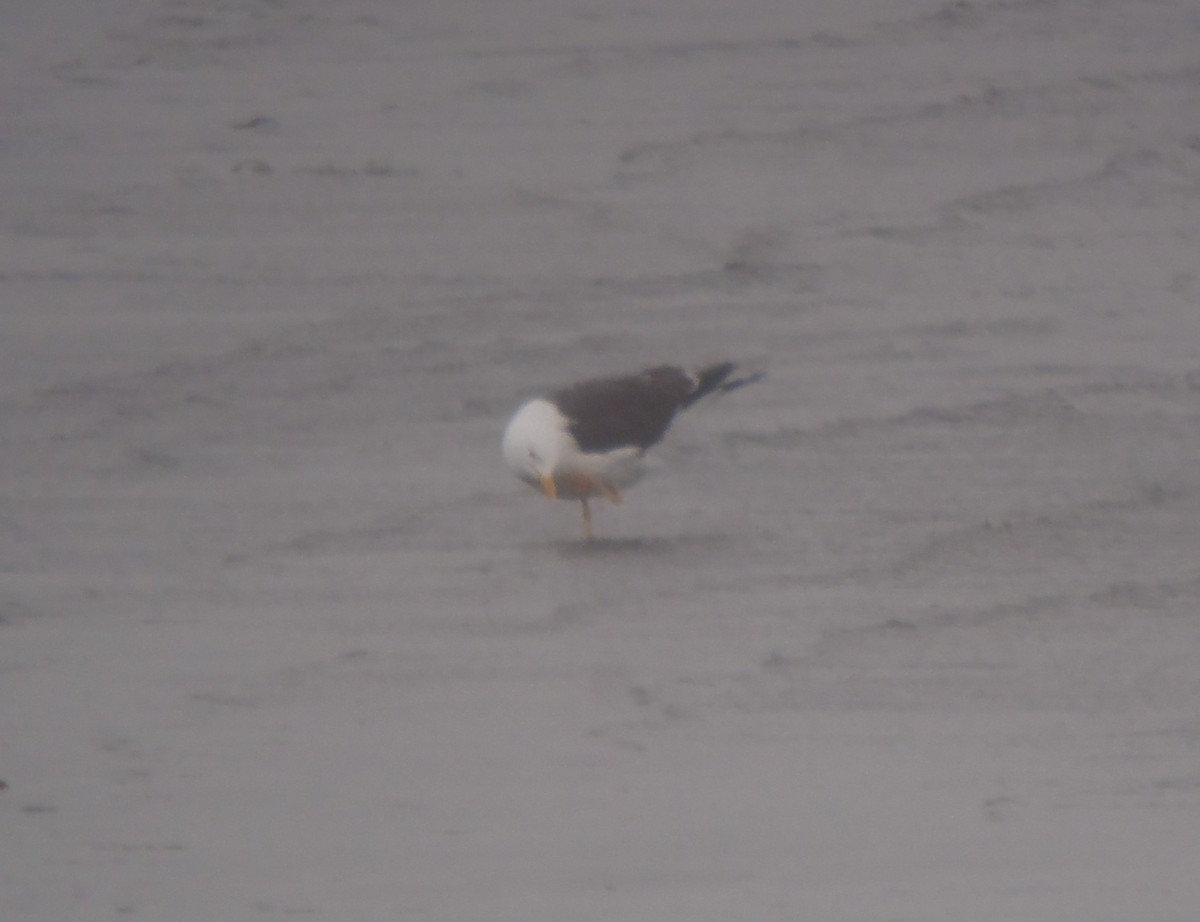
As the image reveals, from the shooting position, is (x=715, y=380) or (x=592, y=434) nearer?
(x=592, y=434)

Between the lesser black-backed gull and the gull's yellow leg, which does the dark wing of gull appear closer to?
the lesser black-backed gull

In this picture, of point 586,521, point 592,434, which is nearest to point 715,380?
point 592,434

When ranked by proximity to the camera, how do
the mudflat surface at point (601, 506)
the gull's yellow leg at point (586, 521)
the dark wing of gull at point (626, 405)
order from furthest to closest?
the dark wing of gull at point (626, 405)
the gull's yellow leg at point (586, 521)
the mudflat surface at point (601, 506)

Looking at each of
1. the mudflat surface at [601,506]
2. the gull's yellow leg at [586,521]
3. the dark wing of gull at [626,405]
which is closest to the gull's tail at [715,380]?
the dark wing of gull at [626,405]

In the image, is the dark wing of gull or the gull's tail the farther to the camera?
the gull's tail

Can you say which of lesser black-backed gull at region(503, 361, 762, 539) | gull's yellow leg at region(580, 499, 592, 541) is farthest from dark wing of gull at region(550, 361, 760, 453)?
gull's yellow leg at region(580, 499, 592, 541)

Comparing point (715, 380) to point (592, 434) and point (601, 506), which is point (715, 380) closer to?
point (601, 506)

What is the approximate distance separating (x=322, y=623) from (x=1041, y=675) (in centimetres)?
135

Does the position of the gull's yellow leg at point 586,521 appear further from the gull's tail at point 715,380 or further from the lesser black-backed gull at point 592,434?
the gull's tail at point 715,380

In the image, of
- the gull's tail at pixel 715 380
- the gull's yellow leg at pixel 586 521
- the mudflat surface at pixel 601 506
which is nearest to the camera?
the mudflat surface at pixel 601 506

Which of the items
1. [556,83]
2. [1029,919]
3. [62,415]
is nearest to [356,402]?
[62,415]

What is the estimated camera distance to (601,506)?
216 inches

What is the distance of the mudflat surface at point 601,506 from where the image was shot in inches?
131

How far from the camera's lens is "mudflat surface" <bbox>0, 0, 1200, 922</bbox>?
3.32 m
